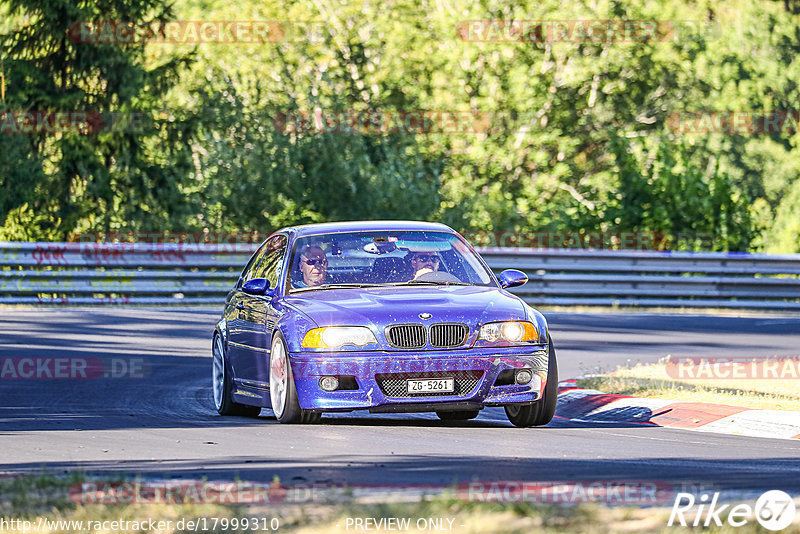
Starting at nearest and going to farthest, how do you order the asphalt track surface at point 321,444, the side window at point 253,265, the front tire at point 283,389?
the asphalt track surface at point 321,444 → the front tire at point 283,389 → the side window at point 253,265

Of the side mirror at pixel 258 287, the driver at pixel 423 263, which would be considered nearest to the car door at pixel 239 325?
the side mirror at pixel 258 287

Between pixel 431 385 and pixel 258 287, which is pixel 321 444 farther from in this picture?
pixel 258 287

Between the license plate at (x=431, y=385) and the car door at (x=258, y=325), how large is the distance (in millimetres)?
1335

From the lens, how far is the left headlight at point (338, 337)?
1063 cm

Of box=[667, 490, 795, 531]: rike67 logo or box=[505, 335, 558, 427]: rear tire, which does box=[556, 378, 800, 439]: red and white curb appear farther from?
box=[667, 490, 795, 531]: rike67 logo

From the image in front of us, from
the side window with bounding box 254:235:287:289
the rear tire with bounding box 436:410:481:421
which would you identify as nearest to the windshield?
the side window with bounding box 254:235:287:289

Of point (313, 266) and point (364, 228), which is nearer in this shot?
point (313, 266)

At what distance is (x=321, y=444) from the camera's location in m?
9.77

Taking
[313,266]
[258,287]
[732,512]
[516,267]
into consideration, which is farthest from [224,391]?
[516,267]

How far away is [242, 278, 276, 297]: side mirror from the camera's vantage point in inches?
468

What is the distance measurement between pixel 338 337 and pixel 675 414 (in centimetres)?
303

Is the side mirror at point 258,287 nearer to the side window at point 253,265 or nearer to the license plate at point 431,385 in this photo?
the side window at point 253,265

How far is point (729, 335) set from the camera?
21.0 metres

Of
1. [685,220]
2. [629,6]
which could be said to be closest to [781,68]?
[629,6]
